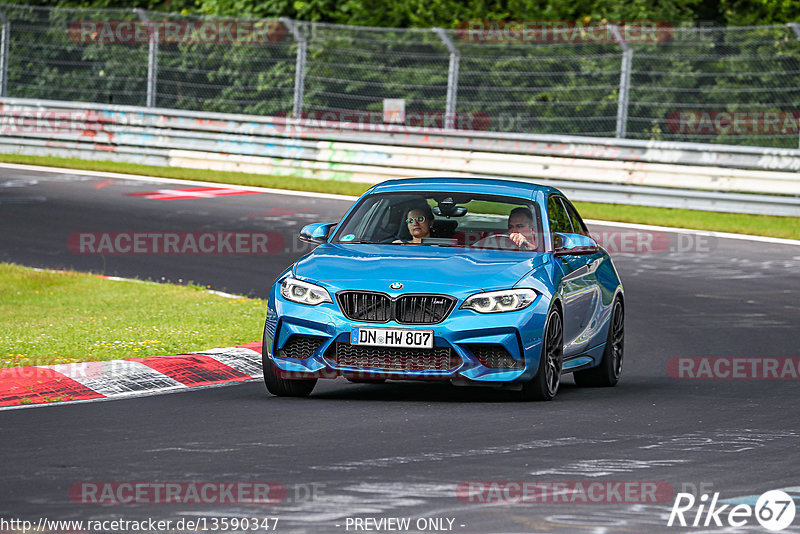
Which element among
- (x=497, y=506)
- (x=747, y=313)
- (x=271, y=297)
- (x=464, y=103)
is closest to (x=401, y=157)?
(x=464, y=103)

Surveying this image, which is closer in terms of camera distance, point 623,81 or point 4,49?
point 623,81

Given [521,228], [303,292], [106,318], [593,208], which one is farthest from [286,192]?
[303,292]

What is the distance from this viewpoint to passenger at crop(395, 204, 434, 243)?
10414 millimetres

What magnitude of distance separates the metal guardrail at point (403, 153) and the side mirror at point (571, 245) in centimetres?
1203

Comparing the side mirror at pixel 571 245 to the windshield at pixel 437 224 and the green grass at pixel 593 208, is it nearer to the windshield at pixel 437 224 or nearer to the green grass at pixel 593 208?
the windshield at pixel 437 224

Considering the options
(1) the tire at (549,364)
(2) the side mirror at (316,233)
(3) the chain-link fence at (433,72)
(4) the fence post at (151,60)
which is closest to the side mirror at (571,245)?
(1) the tire at (549,364)

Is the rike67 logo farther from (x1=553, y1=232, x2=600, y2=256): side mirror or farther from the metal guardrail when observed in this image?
the metal guardrail

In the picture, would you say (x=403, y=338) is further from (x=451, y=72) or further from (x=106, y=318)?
(x=451, y=72)

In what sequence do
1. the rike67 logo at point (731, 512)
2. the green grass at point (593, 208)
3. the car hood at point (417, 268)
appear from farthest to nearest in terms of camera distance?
1. the green grass at point (593, 208)
2. the car hood at point (417, 268)
3. the rike67 logo at point (731, 512)

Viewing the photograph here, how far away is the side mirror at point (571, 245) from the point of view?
10117 mm

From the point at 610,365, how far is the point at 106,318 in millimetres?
4443

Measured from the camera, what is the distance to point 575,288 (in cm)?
1022

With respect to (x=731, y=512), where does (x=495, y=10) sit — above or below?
above

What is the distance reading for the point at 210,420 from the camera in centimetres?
839
